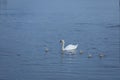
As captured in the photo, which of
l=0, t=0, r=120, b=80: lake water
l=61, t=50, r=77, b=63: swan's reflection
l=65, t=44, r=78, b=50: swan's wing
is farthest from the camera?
l=65, t=44, r=78, b=50: swan's wing

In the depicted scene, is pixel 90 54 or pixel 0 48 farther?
pixel 0 48

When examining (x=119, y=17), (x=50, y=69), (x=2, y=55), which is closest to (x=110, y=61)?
(x=50, y=69)

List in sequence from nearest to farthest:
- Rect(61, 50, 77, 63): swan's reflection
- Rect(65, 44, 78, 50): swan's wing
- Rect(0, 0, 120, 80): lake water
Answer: Rect(0, 0, 120, 80): lake water
Rect(61, 50, 77, 63): swan's reflection
Rect(65, 44, 78, 50): swan's wing

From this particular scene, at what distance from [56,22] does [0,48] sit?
351 inches

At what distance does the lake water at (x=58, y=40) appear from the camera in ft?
65.7

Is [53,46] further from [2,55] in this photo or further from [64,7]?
[64,7]

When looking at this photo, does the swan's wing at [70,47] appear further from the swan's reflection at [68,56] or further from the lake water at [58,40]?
the lake water at [58,40]

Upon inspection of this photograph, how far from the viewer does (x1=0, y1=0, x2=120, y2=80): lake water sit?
20.0 meters

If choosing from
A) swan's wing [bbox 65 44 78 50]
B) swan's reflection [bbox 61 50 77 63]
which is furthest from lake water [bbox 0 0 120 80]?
swan's wing [bbox 65 44 78 50]

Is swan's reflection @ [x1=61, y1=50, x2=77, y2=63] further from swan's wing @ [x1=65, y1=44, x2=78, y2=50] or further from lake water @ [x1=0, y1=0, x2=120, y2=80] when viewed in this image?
swan's wing @ [x1=65, y1=44, x2=78, y2=50]

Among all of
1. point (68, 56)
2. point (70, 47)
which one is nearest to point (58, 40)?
point (70, 47)

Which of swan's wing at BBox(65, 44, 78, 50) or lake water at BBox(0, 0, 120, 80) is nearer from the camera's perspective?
lake water at BBox(0, 0, 120, 80)

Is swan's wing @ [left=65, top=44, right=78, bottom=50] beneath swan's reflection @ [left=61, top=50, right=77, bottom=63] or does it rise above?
above

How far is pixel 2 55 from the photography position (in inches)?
898
